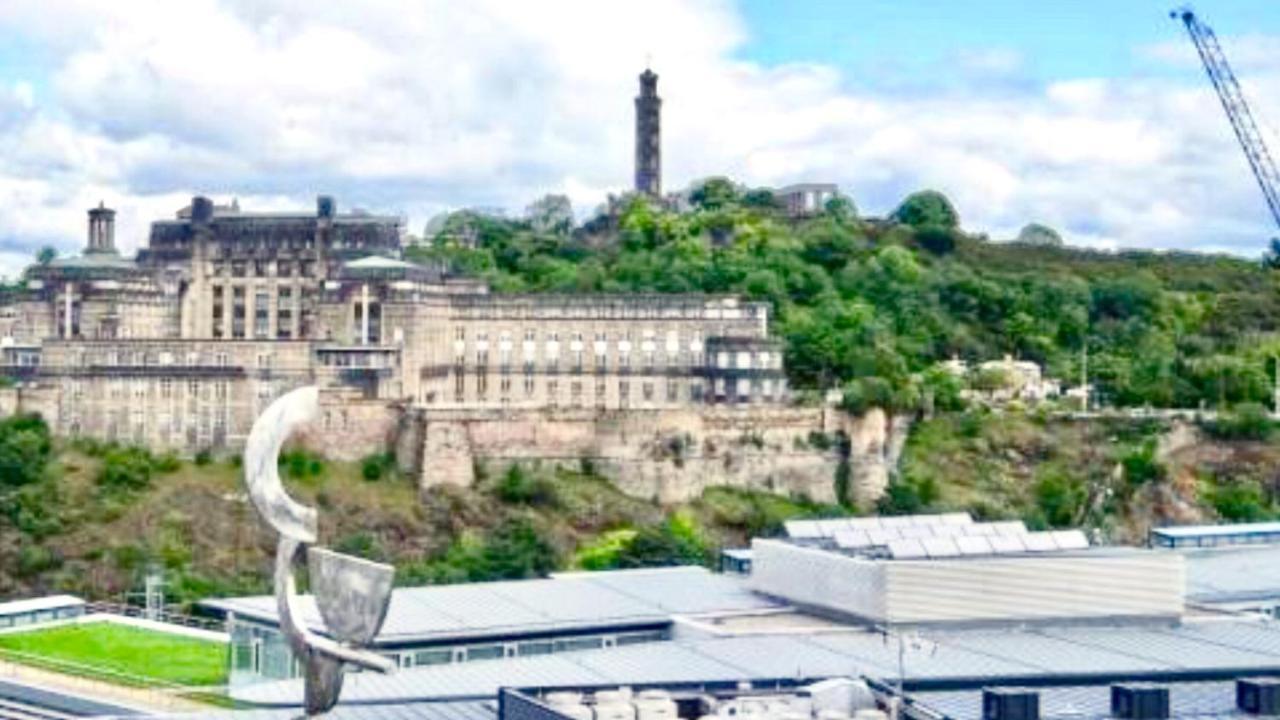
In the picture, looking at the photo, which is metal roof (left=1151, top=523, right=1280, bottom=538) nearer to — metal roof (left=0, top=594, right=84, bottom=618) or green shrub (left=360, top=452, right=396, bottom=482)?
metal roof (left=0, top=594, right=84, bottom=618)

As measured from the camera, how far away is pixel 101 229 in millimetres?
146500

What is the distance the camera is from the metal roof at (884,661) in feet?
196

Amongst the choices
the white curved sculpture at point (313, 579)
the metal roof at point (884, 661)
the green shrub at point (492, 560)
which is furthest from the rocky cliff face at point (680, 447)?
the white curved sculpture at point (313, 579)

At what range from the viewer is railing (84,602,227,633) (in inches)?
3470

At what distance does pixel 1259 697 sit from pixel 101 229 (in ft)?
345

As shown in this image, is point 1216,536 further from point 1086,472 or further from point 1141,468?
point 1086,472

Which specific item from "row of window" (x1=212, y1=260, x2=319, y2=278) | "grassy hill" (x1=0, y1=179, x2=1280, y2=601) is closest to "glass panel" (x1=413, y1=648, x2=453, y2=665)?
"grassy hill" (x1=0, y1=179, x2=1280, y2=601)

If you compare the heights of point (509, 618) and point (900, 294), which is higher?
point (900, 294)

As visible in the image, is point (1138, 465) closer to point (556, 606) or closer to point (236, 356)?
point (236, 356)

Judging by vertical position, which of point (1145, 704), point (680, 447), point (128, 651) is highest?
point (680, 447)

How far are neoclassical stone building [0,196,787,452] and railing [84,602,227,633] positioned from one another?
2339 cm

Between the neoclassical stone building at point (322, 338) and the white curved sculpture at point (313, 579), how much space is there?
83.8 meters

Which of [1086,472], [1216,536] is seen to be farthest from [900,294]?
[1216,536]

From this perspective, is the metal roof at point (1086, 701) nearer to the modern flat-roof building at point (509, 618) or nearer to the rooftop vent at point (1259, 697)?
the rooftop vent at point (1259, 697)
